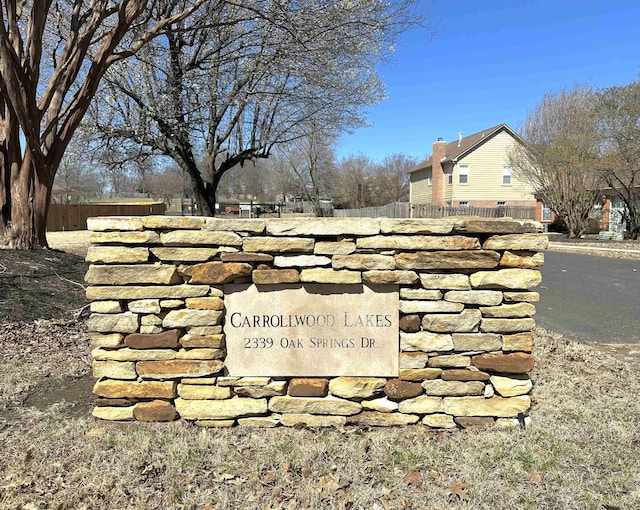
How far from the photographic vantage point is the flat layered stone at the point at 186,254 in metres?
2.87

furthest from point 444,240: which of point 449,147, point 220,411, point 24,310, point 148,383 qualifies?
point 449,147

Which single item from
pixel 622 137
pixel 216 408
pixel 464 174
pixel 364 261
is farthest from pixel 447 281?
pixel 464 174

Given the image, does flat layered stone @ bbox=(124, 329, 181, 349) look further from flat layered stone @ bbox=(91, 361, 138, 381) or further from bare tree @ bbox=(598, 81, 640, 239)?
bare tree @ bbox=(598, 81, 640, 239)

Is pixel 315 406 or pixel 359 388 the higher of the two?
pixel 359 388

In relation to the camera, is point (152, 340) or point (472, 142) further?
point (472, 142)

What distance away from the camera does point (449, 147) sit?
113ft

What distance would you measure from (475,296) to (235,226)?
152 centimetres

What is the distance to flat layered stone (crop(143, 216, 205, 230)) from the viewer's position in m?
2.86

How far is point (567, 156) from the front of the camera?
20656mm

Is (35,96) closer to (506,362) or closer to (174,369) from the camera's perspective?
(174,369)

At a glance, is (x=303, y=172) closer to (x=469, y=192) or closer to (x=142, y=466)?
(x=469, y=192)

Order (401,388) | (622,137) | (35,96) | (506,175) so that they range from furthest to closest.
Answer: (506,175) → (622,137) → (35,96) → (401,388)

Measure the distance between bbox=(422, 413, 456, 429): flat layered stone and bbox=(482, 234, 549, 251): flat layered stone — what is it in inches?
42.9

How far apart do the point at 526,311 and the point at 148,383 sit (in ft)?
7.78
